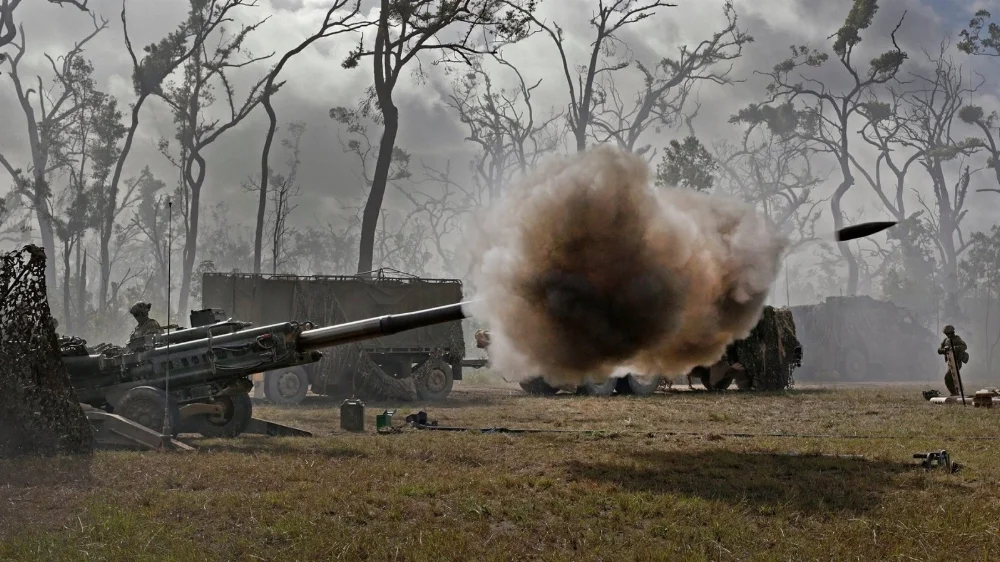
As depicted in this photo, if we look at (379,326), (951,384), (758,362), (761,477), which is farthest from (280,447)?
(951,384)

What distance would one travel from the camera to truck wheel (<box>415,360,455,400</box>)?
85.5 feet

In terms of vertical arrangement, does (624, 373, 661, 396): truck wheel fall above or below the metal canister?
above

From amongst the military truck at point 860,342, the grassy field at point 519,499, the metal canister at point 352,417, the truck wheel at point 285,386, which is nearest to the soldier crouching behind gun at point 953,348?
the grassy field at point 519,499

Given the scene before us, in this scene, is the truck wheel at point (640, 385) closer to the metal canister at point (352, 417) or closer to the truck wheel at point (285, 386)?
the truck wheel at point (285, 386)

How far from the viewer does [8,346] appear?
1240 cm

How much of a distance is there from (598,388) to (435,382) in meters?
4.79

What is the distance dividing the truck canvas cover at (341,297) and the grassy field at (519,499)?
11.3 metres

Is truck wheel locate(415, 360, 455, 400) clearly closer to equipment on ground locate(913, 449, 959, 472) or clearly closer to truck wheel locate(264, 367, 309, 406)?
truck wheel locate(264, 367, 309, 406)

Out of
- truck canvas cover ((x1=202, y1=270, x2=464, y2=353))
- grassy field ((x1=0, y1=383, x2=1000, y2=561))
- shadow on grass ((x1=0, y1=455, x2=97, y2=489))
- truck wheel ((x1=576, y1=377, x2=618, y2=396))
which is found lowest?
grassy field ((x1=0, y1=383, x2=1000, y2=561))

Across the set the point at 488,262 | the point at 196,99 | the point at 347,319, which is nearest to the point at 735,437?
the point at 488,262

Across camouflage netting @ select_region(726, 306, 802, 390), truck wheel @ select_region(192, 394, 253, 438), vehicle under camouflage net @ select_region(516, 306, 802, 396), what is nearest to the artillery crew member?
truck wheel @ select_region(192, 394, 253, 438)

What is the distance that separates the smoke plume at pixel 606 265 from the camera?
1148 centimetres

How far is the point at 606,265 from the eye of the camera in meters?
11.5

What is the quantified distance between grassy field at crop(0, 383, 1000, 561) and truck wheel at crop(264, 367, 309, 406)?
977 centimetres
